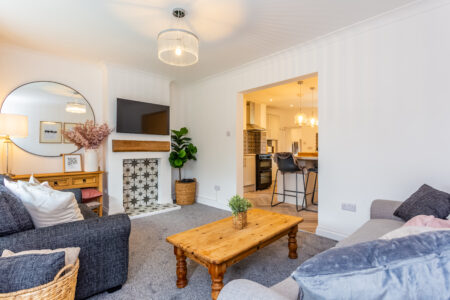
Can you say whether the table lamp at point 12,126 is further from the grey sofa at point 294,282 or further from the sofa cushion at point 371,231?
the sofa cushion at point 371,231

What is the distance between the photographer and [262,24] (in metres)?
2.60

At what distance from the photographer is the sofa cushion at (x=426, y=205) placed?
1.62m

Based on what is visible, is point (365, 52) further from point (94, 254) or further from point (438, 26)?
point (94, 254)

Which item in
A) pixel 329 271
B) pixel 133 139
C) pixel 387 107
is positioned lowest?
pixel 329 271

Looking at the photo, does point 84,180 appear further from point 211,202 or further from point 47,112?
point 211,202

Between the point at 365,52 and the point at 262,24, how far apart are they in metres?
1.24

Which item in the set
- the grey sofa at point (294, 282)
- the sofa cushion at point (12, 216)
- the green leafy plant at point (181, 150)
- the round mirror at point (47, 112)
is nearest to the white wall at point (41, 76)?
the round mirror at point (47, 112)

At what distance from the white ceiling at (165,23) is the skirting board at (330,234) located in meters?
2.52

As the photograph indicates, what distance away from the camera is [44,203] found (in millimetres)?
1573

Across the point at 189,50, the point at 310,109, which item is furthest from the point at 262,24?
the point at 310,109

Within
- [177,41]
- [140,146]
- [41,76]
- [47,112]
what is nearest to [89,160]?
[140,146]

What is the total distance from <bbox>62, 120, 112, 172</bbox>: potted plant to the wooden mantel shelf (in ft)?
0.95

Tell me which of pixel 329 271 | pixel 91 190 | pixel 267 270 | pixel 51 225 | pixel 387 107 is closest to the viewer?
pixel 329 271

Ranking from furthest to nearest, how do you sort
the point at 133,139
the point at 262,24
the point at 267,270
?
1. the point at 133,139
2. the point at 262,24
3. the point at 267,270
